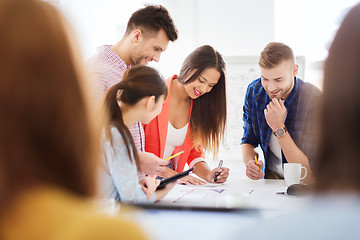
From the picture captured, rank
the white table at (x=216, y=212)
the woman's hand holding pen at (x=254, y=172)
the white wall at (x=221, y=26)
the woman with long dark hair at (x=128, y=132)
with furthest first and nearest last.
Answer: the white wall at (x=221, y=26)
the woman's hand holding pen at (x=254, y=172)
the woman with long dark hair at (x=128, y=132)
the white table at (x=216, y=212)

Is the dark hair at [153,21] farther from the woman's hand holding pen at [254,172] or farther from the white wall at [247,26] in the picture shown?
the white wall at [247,26]

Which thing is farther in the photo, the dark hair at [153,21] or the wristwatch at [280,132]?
the wristwatch at [280,132]

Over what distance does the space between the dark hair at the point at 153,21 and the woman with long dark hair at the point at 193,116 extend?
9.7 inches

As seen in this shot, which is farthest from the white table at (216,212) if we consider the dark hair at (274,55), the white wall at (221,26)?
the white wall at (221,26)

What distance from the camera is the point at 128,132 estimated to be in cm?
127

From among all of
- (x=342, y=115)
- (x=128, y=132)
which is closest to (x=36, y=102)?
(x=342, y=115)

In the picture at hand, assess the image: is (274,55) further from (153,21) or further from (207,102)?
(153,21)

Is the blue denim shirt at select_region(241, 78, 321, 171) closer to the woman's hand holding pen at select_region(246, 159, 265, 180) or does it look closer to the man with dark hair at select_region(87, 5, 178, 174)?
the woman's hand holding pen at select_region(246, 159, 265, 180)

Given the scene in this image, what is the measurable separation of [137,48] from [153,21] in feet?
0.48

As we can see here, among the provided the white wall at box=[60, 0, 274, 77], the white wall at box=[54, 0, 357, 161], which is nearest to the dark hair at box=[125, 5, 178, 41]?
the white wall at box=[54, 0, 357, 161]

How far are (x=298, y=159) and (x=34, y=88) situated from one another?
160cm

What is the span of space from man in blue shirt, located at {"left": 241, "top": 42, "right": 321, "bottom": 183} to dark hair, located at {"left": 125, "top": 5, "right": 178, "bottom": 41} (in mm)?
545

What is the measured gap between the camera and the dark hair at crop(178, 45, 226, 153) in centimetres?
193

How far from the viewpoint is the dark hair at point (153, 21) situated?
1.73m
